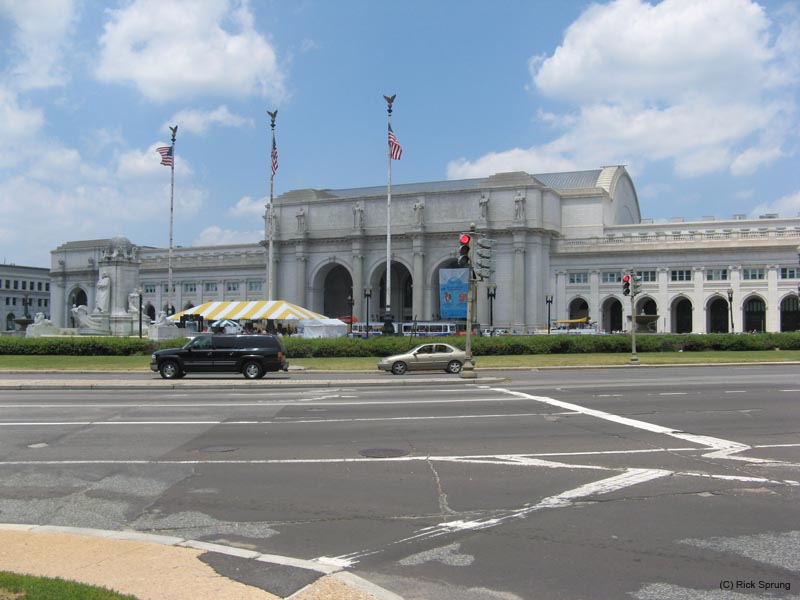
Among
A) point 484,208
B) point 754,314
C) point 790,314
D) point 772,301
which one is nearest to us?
point 772,301

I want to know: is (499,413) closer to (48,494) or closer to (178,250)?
(48,494)

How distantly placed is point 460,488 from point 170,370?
20.7 m

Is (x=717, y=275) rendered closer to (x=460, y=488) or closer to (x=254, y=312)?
(x=254, y=312)

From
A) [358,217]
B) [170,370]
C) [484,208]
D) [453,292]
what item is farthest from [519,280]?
[170,370]

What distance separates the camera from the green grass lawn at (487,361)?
118ft

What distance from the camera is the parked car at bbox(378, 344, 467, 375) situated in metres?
A: 31.8

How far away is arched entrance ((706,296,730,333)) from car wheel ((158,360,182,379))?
261 ft

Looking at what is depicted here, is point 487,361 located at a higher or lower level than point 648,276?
lower

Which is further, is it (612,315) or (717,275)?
(612,315)

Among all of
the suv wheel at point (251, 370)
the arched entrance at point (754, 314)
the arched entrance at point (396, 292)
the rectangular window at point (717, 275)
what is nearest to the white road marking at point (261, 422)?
the suv wheel at point (251, 370)

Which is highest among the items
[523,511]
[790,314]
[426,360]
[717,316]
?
[790,314]

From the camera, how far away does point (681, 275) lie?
9088 cm

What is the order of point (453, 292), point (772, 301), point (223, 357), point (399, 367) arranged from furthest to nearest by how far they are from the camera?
1. point (453, 292)
2. point (772, 301)
3. point (399, 367)
4. point (223, 357)

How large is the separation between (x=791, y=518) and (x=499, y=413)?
8690 millimetres
